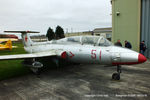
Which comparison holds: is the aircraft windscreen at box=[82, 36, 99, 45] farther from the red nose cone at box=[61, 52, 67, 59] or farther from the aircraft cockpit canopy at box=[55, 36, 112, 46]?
the red nose cone at box=[61, 52, 67, 59]

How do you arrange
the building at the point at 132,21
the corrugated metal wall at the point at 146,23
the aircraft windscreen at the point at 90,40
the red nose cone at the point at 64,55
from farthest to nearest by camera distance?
the building at the point at 132,21
the corrugated metal wall at the point at 146,23
the red nose cone at the point at 64,55
the aircraft windscreen at the point at 90,40

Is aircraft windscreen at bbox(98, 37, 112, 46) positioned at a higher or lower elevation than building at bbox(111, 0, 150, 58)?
lower

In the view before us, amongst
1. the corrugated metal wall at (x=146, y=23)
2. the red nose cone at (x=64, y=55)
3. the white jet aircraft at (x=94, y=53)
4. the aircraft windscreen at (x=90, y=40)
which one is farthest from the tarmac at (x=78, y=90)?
the corrugated metal wall at (x=146, y=23)

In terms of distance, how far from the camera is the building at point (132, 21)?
435 inches

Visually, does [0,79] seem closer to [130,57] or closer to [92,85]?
[92,85]

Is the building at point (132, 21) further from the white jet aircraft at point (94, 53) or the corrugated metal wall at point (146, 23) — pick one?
the white jet aircraft at point (94, 53)

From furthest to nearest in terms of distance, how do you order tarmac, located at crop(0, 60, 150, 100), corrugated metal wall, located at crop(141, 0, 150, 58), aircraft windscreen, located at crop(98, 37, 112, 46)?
corrugated metal wall, located at crop(141, 0, 150, 58), aircraft windscreen, located at crop(98, 37, 112, 46), tarmac, located at crop(0, 60, 150, 100)

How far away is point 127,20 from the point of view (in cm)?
1240

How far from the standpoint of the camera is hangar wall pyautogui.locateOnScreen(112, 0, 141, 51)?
11.6m

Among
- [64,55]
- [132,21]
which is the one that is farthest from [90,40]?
[132,21]

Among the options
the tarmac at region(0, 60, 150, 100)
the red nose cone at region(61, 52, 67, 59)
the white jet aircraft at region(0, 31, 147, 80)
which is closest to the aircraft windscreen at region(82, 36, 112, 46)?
the white jet aircraft at region(0, 31, 147, 80)

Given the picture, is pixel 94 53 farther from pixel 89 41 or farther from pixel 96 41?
pixel 89 41

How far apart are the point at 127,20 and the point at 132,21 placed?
22.9 inches

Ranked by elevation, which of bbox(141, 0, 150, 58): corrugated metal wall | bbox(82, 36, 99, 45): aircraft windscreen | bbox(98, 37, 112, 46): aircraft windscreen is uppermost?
bbox(141, 0, 150, 58): corrugated metal wall
